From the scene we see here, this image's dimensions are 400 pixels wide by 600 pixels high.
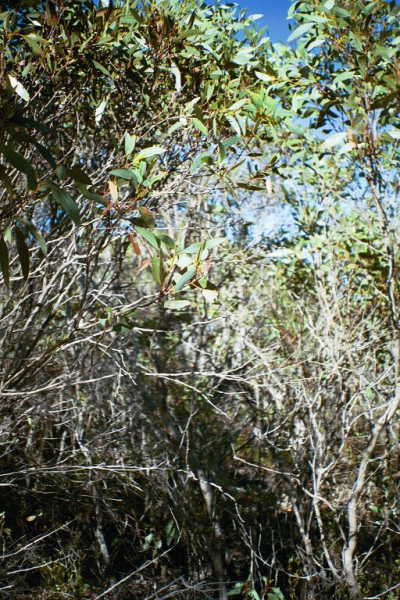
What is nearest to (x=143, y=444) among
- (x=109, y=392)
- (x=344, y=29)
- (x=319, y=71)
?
(x=109, y=392)

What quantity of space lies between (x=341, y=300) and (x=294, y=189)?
1.05 metres

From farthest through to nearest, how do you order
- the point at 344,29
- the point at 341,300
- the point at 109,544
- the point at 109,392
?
the point at 109,544
the point at 109,392
the point at 341,300
the point at 344,29

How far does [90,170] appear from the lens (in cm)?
308

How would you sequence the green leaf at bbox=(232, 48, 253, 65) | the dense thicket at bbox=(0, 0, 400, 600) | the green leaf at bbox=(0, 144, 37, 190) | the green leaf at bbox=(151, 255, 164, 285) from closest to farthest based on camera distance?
the green leaf at bbox=(0, 144, 37, 190)
the green leaf at bbox=(151, 255, 164, 285)
the dense thicket at bbox=(0, 0, 400, 600)
the green leaf at bbox=(232, 48, 253, 65)

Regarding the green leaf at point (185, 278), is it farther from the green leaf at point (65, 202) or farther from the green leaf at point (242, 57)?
the green leaf at point (242, 57)

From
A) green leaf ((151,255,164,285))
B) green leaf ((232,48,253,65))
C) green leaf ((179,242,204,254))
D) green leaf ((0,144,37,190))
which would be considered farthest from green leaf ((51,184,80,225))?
green leaf ((232,48,253,65))

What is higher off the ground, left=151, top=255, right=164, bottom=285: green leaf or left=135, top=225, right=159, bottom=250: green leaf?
left=135, top=225, right=159, bottom=250: green leaf

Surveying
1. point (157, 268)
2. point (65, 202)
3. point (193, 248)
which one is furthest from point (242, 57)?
point (65, 202)

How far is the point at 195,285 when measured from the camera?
1.58 m

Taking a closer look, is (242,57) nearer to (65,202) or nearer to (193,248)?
(193,248)

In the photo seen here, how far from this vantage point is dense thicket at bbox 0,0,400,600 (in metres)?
1.93

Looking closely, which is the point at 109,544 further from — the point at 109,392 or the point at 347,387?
the point at 347,387

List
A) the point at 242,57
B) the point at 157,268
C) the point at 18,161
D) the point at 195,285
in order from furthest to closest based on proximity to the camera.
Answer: the point at 242,57, the point at 195,285, the point at 157,268, the point at 18,161

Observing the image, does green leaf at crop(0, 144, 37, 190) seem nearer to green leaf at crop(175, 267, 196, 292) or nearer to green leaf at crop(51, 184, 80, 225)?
green leaf at crop(51, 184, 80, 225)
